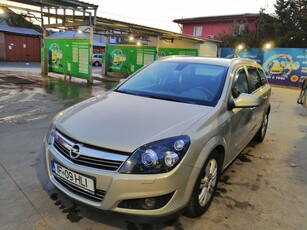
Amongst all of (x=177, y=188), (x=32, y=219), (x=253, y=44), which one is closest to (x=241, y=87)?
(x=177, y=188)

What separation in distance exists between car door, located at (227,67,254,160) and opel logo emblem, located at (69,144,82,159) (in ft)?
5.57

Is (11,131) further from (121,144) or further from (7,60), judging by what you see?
(7,60)

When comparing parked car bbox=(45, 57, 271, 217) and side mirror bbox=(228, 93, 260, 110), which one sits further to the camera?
side mirror bbox=(228, 93, 260, 110)

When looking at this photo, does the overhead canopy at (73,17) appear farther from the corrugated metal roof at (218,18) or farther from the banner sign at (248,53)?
the corrugated metal roof at (218,18)

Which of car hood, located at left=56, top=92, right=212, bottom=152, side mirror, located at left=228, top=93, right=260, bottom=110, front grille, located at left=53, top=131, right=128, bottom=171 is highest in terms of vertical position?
side mirror, located at left=228, top=93, right=260, bottom=110

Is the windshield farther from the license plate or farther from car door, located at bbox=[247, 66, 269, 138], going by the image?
the license plate

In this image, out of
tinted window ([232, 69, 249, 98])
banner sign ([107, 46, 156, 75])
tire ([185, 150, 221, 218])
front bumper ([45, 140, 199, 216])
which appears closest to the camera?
front bumper ([45, 140, 199, 216])

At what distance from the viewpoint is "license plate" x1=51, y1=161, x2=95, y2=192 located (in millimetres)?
2152

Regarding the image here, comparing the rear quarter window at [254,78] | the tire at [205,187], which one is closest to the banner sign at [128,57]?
the rear quarter window at [254,78]

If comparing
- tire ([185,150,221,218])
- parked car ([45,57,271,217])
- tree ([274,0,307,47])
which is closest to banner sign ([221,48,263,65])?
tree ([274,0,307,47])

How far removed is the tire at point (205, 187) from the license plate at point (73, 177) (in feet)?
2.94

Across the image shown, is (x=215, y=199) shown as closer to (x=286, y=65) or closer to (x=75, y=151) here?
(x=75, y=151)

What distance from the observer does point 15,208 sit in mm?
2656

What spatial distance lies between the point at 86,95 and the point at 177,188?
8165 mm
